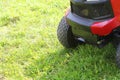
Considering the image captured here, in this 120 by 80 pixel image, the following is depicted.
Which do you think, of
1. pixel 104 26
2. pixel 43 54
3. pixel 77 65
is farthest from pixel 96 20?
pixel 43 54

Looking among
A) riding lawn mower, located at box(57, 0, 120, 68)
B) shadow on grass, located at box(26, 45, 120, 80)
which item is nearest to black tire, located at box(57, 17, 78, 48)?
shadow on grass, located at box(26, 45, 120, 80)

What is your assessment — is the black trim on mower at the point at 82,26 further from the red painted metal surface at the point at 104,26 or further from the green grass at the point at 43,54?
the green grass at the point at 43,54

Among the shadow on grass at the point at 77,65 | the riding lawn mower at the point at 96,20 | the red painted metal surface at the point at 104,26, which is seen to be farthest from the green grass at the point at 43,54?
the red painted metal surface at the point at 104,26

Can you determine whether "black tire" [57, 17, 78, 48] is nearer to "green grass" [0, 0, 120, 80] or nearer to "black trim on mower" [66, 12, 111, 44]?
"green grass" [0, 0, 120, 80]

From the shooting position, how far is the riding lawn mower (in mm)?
2838

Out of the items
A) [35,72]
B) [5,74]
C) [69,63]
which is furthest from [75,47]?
[5,74]

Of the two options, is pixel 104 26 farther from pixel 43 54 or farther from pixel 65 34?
pixel 43 54

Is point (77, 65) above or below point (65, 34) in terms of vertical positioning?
below

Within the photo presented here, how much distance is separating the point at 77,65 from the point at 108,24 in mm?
627

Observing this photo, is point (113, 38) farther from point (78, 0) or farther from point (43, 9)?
point (43, 9)

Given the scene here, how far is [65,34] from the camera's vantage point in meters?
3.41

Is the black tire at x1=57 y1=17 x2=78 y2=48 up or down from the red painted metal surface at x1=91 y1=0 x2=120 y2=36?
down

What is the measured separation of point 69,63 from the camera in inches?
132

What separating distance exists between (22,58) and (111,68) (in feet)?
3.22
